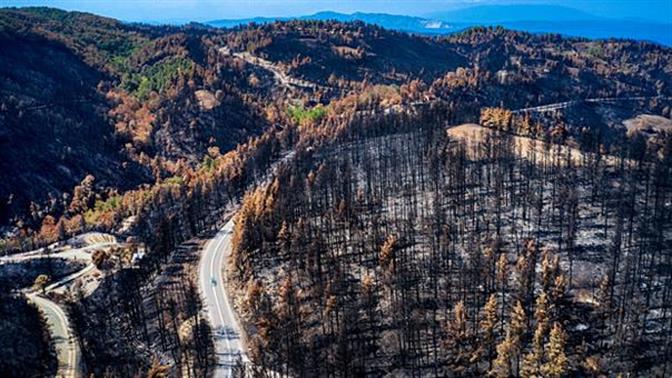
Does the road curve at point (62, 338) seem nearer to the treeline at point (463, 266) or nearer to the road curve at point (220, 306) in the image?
the road curve at point (220, 306)

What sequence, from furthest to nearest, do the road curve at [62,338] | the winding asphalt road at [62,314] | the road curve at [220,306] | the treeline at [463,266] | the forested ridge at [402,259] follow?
1. the winding asphalt road at [62,314]
2. the road curve at [62,338]
3. the road curve at [220,306]
4. the forested ridge at [402,259]
5. the treeline at [463,266]

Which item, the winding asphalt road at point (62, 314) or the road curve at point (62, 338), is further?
the winding asphalt road at point (62, 314)

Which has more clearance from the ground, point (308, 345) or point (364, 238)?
point (364, 238)

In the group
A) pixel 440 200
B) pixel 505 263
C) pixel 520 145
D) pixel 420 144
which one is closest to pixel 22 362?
pixel 505 263

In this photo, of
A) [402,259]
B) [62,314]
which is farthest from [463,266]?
[62,314]

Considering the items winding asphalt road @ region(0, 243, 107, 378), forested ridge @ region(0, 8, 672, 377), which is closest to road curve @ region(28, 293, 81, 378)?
winding asphalt road @ region(0, 243, 107, 378)

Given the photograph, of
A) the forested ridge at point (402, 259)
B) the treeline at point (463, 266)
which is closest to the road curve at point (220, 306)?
the forested ridge at point (402, 259)

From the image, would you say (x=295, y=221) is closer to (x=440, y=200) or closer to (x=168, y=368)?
(x=440, y=200)
